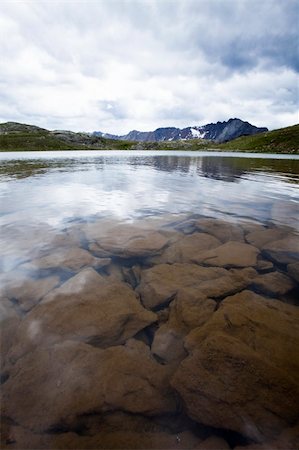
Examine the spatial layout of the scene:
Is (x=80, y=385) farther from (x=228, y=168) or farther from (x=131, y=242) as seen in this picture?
(x=228, y=168)

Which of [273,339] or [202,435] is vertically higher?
[273,339]

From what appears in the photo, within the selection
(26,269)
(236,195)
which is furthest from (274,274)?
(236,195)

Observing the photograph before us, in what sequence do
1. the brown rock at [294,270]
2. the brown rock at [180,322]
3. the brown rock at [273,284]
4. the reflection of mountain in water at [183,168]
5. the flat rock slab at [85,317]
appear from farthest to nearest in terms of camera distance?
the reflection of mountain in water at [183,168]
the brown rock at [294,270]
the brown rock at [273,284]
the flat rock slab at [85,317]
the brown rock at [180,322]

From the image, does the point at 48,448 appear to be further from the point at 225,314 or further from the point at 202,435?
the point at 225,314

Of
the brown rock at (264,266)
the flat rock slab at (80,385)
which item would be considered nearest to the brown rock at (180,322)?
the flat rock slab at (80,385)

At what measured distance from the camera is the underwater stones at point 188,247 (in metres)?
9.91

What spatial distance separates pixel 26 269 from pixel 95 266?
2313 millimetres

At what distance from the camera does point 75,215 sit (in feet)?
51.1

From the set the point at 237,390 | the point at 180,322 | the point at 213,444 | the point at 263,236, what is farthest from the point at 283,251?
the point at 213,444

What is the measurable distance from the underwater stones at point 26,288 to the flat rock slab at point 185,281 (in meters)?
2.75

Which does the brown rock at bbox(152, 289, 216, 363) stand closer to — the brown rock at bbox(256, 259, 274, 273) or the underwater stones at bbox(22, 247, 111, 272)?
the brown rock at bbox(256, 259, 274, 273)

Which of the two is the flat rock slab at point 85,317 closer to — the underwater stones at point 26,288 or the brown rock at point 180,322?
the underwater stones at point 26,288

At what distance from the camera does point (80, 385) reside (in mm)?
4895

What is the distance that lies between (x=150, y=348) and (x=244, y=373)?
2.05m
